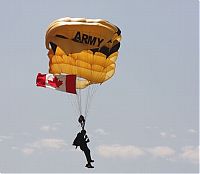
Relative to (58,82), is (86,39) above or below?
above

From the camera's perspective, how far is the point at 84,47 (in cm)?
2616

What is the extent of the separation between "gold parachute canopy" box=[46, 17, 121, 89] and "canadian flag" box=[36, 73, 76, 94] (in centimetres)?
29

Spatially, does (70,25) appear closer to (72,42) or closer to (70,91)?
(72,42)

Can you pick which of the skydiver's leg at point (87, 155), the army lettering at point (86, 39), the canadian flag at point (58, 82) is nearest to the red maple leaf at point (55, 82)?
the canadian flag at point (58, 82)

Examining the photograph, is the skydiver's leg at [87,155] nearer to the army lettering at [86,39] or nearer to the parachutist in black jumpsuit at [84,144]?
the parachutist in black jumpsuit at [84,144]

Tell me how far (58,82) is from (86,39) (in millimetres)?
2620

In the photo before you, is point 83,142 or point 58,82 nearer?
point 83,142

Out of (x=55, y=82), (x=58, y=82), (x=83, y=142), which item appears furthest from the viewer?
(x=55, y=82)

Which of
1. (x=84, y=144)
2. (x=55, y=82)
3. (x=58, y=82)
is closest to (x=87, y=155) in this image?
(x=84, y=144)

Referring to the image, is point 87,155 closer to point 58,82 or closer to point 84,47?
point 58,82

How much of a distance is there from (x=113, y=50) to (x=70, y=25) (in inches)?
99.0

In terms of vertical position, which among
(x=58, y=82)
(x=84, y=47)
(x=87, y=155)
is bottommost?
(x=87, y=155)

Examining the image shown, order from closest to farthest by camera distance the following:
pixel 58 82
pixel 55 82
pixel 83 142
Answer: pixel 83 142 → pixel 58 82 → pixel 55 82

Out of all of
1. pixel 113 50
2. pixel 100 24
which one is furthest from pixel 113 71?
pixel 100 24
